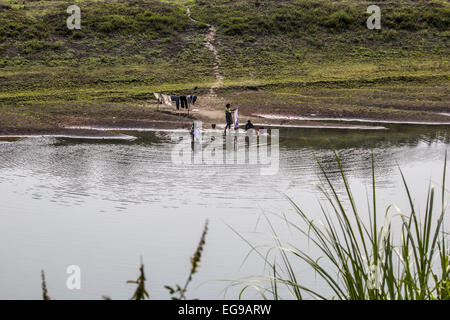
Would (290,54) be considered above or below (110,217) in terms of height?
above

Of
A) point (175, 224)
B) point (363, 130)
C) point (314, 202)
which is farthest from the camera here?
point (363, 130)

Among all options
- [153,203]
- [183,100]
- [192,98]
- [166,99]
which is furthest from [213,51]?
[153,203]

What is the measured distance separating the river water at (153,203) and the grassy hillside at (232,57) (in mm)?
8402

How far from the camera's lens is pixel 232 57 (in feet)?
166

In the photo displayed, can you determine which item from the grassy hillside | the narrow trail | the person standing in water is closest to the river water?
the person standing in water

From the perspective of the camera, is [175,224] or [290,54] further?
[290,54]

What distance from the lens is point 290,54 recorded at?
2064 inches

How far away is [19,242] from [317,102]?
Result: 25272mm

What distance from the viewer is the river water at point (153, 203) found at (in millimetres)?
12484

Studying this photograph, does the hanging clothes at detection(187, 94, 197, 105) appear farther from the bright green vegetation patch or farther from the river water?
the bright green vegetation patch

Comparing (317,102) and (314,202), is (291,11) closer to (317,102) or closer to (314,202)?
(317,102)

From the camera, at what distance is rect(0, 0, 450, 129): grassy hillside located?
37.3 meters

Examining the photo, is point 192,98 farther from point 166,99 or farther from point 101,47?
point 101,47
